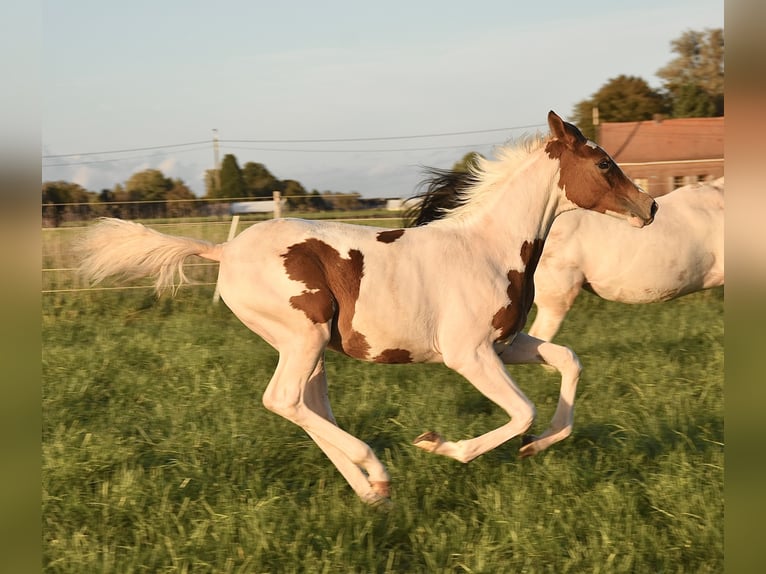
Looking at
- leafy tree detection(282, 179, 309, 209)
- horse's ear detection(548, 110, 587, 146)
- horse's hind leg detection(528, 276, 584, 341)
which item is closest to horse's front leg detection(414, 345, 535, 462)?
horse's ear detection(548, 110, 587, 146)

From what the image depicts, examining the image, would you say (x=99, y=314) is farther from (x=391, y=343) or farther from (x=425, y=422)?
(x=391, y=343)

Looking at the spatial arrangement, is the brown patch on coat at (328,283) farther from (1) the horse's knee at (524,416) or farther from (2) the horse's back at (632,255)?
(2) the horse's back at (632,255)

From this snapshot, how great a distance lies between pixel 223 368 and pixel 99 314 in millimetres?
4589

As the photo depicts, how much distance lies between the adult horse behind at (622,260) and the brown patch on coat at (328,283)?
3.37m

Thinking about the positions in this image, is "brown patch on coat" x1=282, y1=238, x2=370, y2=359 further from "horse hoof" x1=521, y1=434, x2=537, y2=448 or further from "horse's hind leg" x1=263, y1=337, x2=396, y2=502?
"horse hoof" x1=521, y1=434, x2=537, y2=448

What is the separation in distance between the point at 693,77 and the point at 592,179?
50.5 metres

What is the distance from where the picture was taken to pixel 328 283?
3.98 meters

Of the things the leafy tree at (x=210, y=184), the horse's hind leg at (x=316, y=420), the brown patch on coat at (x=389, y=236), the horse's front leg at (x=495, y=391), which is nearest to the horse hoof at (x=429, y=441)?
the horse's front leg at (x=495, y=391)

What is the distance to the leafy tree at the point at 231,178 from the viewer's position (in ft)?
118

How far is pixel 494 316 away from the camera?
Result: 4.07 m

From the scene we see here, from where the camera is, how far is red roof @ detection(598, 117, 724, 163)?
30719 millimetres

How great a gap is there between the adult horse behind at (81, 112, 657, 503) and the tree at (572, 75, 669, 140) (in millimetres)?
43883

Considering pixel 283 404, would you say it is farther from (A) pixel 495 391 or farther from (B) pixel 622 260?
(B) pixel 622 260
